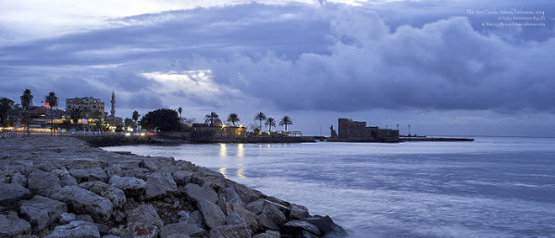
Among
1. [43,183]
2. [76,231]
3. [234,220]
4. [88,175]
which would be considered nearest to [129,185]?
[88,175]


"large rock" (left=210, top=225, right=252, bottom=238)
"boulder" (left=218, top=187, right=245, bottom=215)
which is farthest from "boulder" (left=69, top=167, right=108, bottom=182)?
"large rock" (left=210, top=225, right=252, bottom=238)

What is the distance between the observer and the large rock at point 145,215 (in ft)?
26.0

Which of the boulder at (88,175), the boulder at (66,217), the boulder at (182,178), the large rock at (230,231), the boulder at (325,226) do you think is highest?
the boulder at (88,175)

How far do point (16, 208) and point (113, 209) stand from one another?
1654 millimetres

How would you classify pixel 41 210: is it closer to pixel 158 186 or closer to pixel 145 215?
pixel 145 215

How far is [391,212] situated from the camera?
15.6 m

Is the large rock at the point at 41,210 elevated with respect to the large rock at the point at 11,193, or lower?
lower

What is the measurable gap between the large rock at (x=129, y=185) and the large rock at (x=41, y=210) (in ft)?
5.01

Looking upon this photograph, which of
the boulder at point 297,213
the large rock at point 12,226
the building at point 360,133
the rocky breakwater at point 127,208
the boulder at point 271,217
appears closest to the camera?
the large rock at point 12,226

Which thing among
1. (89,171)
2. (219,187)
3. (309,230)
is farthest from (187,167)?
(309,230)

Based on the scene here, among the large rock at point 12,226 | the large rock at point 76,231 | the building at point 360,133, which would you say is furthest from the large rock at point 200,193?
the building at point 360,133

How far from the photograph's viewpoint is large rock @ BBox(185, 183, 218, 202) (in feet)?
31.7

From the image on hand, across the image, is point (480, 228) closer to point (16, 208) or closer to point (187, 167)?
point (187, 167)

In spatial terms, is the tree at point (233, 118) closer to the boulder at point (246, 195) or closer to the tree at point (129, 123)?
the tree at point (129, 123)
